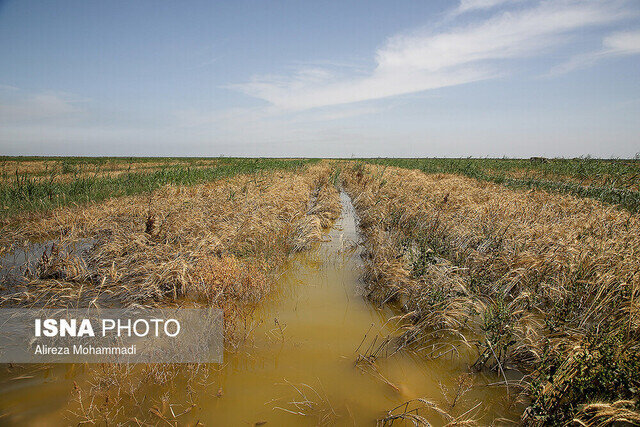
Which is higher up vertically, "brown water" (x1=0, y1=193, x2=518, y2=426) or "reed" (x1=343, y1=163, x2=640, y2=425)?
"reed" (x1=343, y1=163, x2=640, y2=425)

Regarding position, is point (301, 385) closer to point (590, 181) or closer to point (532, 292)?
point (532, 292)

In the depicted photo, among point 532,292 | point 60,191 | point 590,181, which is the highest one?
point 590,181

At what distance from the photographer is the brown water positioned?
2.74 meters

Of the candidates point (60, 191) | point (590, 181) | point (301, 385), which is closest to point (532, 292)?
point (301, 385)

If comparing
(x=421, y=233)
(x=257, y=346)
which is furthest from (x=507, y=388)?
(x=421, y=233)

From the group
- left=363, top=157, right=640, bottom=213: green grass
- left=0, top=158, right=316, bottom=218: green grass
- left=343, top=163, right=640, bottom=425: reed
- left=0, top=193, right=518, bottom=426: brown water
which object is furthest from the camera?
left=363, top=157, right=640, bottom=213: green grass

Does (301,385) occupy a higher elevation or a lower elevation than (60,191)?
lower

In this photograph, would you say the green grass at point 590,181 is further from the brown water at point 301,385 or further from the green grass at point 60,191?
the green grass at point 60,191

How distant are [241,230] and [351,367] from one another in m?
4.41

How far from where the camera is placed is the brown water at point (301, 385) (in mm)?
2738

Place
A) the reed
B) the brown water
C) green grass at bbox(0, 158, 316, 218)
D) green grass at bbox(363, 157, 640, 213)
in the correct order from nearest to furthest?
1. the reed
2. the brown water
3. green grass at bbox(0, 158, 316, 218)
4. green grass at bbox(363, 157, 640, 213)

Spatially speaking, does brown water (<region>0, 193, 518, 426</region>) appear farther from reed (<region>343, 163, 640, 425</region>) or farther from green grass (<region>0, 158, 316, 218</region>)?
green grass (<region>0, 158, 316, 218</region>)

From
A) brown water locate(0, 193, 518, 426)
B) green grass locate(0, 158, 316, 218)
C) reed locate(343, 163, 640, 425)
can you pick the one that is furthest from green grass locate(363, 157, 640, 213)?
green grass locate(0, 158, 316, 218)

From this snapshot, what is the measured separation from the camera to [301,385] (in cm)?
313
